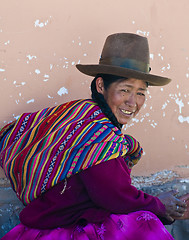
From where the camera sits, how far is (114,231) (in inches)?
89.1

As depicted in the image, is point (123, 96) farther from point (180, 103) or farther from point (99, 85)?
point (180, 103)

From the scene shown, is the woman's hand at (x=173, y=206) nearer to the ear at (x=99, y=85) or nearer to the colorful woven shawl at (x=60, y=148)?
the colorful woven shawl at (x=60, y=148)

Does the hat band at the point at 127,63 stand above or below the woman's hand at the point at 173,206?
above

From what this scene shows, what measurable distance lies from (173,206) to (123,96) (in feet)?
2.60

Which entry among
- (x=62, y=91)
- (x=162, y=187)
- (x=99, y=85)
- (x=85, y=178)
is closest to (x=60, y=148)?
(x=85, y=178)

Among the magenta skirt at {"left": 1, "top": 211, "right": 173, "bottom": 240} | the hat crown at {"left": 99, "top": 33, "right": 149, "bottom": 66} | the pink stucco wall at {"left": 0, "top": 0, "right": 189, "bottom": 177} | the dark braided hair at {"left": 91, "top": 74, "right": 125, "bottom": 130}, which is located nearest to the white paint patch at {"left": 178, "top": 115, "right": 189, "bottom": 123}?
the pink stucco wall at {"left": 0, "top": 0, "right": 189, "bottom": 177}

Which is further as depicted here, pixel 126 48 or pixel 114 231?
pixel 126 48

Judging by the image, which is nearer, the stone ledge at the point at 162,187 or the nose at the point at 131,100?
the nose at the point at 131,100

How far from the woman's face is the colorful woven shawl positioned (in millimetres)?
141

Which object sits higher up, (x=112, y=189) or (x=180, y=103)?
(x=180, y=103)

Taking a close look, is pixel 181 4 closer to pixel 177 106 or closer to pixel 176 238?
pixel 177 106

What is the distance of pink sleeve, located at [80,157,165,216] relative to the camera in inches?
86.0

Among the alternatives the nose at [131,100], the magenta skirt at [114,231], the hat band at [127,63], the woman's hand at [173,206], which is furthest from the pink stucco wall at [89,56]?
the magenta skirt at [114,231]

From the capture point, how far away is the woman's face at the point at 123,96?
8.37ft
